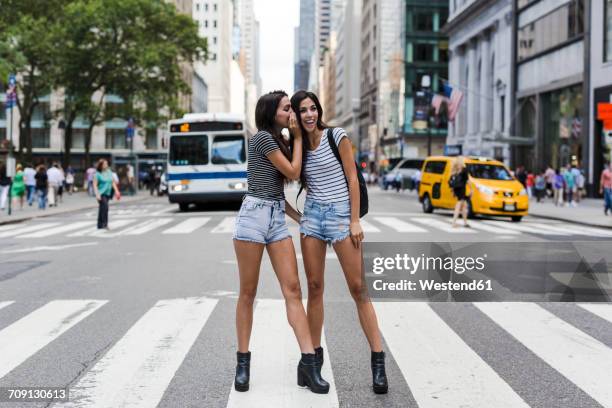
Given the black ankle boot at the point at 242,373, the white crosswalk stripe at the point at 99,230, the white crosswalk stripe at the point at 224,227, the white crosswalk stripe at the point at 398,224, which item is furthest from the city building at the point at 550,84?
the black ankle boot at the point at 242,373

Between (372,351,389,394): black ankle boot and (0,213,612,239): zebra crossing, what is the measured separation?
38.7 ft

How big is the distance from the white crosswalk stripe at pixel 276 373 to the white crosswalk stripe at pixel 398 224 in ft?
36.5

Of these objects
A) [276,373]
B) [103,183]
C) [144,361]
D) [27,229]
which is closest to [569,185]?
[103,183]

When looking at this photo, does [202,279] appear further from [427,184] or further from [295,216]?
[427,184]

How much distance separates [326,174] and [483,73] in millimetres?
55535

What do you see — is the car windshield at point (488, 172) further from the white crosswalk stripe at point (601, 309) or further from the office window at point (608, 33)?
the white crosswalk stripe at point (601, 309)

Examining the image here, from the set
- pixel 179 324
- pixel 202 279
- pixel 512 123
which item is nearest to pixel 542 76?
pixel 512 123

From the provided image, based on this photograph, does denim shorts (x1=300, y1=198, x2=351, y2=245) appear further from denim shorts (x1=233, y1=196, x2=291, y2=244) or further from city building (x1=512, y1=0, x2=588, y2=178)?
city building (x1=512, y1=0, x2=588, y2=178)

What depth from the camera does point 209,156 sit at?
25844 mm

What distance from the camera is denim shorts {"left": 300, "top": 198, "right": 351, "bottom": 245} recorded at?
5.02 meters

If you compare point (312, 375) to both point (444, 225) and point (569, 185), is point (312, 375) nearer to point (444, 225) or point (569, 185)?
point (444, 225)

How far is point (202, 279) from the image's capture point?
10.5m

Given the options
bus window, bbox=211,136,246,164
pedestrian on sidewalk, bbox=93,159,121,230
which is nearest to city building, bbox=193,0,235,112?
bus window, bbox=211,136,246,164

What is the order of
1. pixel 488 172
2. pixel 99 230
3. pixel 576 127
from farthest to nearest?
pixel 576 127
pixel 488 172
pixel 99 230
